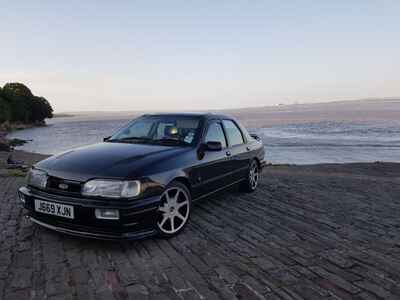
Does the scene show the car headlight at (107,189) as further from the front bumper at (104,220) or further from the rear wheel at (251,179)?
the rear wheel at (251,179)

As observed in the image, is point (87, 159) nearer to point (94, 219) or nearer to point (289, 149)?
point (94, 219)

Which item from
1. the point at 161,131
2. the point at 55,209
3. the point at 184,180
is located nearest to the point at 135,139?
the point at 161,131

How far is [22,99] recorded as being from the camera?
81.8m

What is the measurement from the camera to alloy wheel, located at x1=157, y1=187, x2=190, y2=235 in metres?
3.72

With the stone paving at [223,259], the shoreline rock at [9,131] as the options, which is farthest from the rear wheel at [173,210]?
the shoreline rock at [9,131]

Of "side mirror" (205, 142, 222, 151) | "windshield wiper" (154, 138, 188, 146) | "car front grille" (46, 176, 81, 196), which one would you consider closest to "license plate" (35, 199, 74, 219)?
"car front grille" (46, 176, 81, 196)

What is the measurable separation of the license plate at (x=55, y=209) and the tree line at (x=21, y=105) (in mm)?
77343

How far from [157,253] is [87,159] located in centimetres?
133

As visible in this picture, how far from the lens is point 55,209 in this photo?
334 centimetres

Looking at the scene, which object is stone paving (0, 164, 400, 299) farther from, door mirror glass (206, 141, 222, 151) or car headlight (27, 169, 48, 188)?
door mirror glass (206, 141, 222, 151)

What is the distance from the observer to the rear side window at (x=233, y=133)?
5.37m

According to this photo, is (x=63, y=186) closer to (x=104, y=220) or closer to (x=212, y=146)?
(x=104, y=220)

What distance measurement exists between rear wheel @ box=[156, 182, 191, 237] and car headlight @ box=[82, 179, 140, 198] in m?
0.51

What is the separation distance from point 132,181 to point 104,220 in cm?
48
